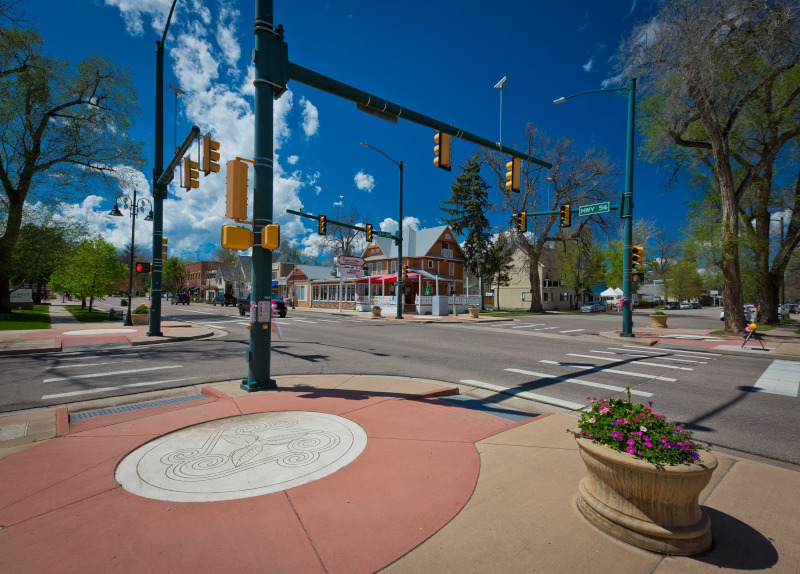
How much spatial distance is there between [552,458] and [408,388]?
339cm

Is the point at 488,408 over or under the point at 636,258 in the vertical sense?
under

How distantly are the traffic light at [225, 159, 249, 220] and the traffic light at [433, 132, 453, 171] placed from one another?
5.08 metres

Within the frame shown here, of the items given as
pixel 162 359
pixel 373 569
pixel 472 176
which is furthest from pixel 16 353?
pixel 472 176

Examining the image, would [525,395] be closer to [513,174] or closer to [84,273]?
[513,174]

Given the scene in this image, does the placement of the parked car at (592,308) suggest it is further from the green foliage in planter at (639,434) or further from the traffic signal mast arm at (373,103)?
the green foliage in planter at (639,434)

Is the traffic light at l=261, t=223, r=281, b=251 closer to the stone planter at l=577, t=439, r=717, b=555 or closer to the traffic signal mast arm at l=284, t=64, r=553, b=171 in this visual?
the traffic signal mast arm at l=284, t=64, r=553, b=171

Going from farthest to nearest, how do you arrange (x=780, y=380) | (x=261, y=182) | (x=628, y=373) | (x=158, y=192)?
(x=158, y=192) → (x=628, y=373) → (x=780, y=380) → (x=261, y=182)

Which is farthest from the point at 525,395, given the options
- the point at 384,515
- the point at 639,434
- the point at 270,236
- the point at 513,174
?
the point at 513,174

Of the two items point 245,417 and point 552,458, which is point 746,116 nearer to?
point 552,458

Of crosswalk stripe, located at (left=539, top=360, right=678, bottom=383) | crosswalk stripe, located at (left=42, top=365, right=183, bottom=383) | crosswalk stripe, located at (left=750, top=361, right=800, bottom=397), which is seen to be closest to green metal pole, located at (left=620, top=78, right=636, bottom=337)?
crosswalk stripe, located at (left=750, top=361, right=800, bottom=397)

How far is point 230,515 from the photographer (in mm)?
2973

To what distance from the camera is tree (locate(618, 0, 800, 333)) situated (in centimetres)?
1526

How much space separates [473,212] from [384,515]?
44.6 meters

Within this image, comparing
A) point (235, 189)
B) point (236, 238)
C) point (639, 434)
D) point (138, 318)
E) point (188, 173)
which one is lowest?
point (138, 318)
